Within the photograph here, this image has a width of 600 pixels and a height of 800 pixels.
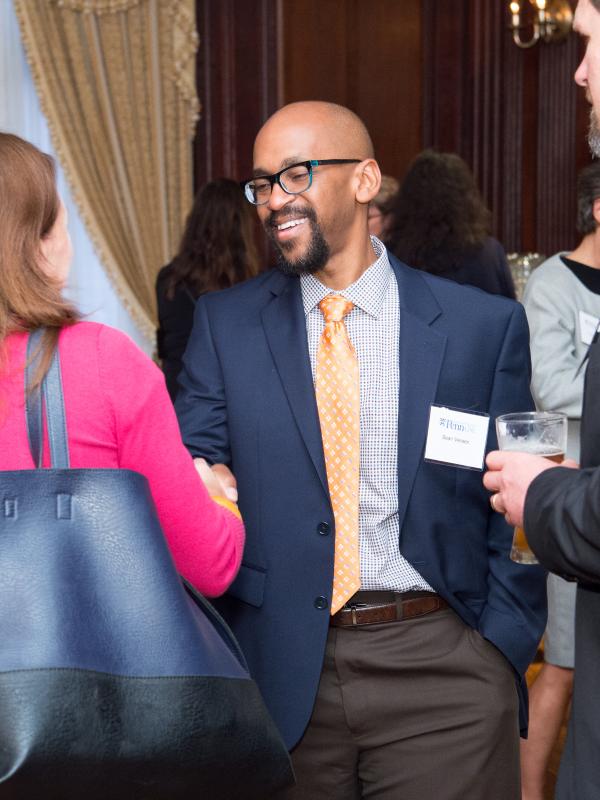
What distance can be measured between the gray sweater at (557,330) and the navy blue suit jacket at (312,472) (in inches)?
39.1

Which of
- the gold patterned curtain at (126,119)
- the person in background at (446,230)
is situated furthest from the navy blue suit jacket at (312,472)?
A: the gold patterned curtain at (126,119)

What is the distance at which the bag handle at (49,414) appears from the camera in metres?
Result: 1.42

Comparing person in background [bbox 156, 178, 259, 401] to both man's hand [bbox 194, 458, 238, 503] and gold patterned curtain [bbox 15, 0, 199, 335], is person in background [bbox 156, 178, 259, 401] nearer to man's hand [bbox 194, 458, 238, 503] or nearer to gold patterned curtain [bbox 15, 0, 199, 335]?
gold patterned curtain [bbox 15, 0, 199, 335]

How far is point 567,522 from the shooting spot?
53.5 inches

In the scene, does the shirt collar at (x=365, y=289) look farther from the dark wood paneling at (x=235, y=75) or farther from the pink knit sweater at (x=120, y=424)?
the dark wood paneling at (x=235, y=75)

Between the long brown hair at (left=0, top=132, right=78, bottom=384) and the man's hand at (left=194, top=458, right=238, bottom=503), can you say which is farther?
the man's hand at (left=194, top=458, right=238, bottom=503)

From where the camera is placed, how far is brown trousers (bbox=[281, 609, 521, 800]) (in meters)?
2.00

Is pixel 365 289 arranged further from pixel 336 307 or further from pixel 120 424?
pixel 120 424

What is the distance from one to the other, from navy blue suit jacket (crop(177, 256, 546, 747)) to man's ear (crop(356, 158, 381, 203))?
0.60 feet

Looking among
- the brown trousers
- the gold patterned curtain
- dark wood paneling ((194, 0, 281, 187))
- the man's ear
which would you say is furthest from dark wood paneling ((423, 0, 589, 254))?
the brown trousers

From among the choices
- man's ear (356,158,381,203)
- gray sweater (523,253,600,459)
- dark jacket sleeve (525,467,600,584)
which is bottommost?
gray sweater (523,253,600,459)

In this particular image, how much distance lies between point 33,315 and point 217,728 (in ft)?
1.83

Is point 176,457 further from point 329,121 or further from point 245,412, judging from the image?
point 329,121

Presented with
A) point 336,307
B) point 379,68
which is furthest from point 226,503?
point 379,68
